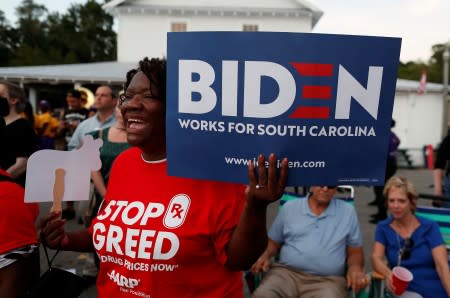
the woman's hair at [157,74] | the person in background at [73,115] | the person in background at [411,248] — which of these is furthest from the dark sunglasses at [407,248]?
the person in background at [73,115]

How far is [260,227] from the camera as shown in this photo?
1266mm

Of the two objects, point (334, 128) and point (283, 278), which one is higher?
point (334, 128)

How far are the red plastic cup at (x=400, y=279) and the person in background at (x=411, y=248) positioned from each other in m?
0.08

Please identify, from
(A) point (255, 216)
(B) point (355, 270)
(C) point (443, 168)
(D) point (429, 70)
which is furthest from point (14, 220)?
(D) point (429, 70)

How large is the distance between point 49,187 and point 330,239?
7.45 ft

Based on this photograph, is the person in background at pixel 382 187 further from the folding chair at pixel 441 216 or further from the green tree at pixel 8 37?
the green tree at pixel 8 37

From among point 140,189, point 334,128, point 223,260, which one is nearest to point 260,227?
point 223,260

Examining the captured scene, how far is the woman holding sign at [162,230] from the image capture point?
141 centimetres

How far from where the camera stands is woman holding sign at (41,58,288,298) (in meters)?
1.41

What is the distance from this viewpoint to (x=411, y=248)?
3193mm

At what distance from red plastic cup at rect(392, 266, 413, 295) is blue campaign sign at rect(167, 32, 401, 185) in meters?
1.85

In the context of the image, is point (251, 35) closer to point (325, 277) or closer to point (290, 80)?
point (290, 80)

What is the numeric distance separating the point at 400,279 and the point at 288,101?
214 cm

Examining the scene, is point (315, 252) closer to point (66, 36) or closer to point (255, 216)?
point (255, 216)
